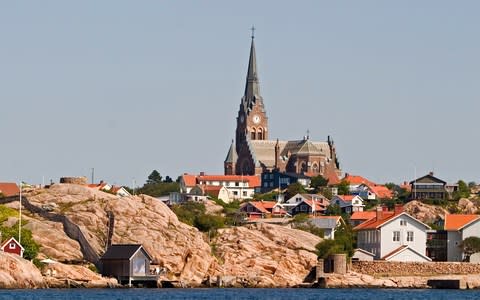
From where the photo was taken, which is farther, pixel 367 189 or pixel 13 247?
pixel 367 189

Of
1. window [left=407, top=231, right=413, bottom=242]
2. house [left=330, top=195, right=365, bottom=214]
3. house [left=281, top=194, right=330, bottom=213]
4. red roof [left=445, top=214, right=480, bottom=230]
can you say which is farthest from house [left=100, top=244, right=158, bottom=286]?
house [left=281, top=194, right=330, bottom=213]

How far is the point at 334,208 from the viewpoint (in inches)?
5999

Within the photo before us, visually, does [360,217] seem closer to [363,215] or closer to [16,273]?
[363,215]

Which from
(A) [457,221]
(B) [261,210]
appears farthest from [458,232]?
(B) [261,210]

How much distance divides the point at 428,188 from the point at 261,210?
1855 cm

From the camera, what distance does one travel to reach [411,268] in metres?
113

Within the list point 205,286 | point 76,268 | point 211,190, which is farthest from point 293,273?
point 211,190

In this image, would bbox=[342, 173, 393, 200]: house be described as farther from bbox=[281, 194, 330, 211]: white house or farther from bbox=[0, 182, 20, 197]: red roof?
bbox=[0, 182, 20, 197]: red roof

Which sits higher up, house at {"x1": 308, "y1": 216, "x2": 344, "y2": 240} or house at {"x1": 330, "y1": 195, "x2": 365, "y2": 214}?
house at {"x1": 330, "y1": 195, "x2": 365, "y2": 214}

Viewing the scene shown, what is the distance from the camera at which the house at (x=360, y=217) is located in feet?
453

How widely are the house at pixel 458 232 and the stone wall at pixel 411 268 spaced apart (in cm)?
664

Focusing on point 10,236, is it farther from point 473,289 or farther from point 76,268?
point 473,289

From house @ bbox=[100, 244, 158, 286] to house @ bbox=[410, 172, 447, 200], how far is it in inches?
2367

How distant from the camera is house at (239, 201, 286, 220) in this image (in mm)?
146375
